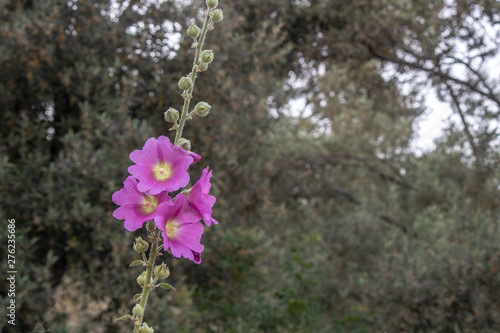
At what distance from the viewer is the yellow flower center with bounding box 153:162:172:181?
123 centimetres

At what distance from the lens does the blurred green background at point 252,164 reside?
394 centimetres

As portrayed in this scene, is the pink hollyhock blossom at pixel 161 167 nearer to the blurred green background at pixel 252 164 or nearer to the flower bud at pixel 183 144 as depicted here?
the flower bud at pixel 183 144

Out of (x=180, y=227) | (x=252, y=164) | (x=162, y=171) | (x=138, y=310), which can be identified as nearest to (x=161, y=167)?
(x=162, y=171)

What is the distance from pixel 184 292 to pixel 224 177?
110 cm

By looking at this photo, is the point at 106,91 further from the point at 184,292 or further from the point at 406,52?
the point at 406,52

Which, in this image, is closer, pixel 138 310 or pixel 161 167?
pixel 138 310

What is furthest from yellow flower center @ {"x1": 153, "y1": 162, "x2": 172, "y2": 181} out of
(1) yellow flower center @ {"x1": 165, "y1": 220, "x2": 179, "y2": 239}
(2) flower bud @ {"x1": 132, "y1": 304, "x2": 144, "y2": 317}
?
(2) flower bud @ {"x1": 132, "y1": 304, "x2": 144, "y2": 317}

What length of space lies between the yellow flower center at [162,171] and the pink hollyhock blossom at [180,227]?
62 mm

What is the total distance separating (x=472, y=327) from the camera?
4.75 metres

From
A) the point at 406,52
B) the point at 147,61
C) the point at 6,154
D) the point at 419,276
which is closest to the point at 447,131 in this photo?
the point at 406,52

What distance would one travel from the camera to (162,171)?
1233mm

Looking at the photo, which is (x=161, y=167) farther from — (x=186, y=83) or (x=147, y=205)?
(x=186, y=83)

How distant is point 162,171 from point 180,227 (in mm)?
137

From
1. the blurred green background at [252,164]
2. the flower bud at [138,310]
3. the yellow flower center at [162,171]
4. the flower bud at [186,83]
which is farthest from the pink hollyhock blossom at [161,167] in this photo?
the blurred green background at [252,164]
